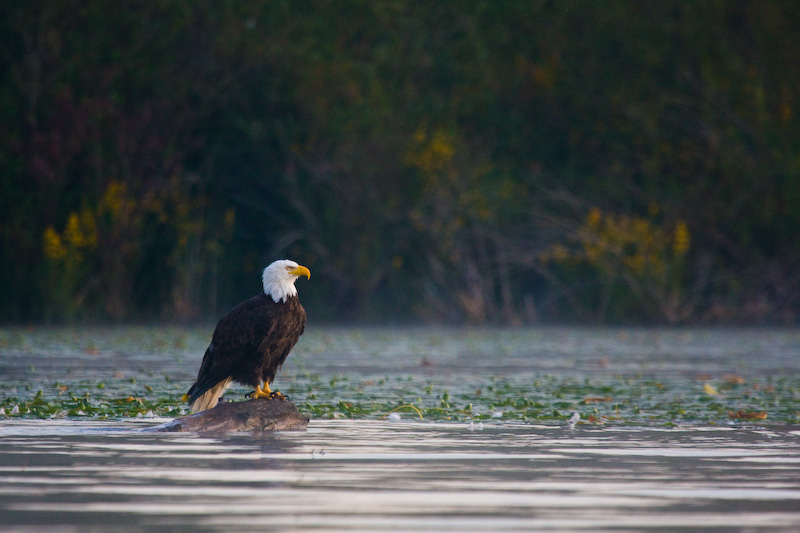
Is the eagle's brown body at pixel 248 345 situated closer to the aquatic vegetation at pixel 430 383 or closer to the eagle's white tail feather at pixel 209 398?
the eagle's white tail feather at pixel 209 398

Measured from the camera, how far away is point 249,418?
9641mm

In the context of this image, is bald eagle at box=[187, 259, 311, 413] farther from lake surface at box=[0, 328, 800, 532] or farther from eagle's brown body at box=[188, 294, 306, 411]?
lake surface at box=[0, 328, 800, 532]

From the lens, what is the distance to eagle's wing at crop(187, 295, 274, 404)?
33.2 ft

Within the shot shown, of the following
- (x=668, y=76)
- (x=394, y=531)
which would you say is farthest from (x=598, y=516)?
(x=668, y=76)

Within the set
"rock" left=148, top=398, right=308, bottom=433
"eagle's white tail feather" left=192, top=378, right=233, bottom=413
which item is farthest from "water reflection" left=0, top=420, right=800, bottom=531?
"eagle's white tail feather" left=192, top=378, right=233, bottom=413

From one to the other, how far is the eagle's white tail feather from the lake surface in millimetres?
352

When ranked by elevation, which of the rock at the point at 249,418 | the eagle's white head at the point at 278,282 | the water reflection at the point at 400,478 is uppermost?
the eagle's white head at the point at 278,282

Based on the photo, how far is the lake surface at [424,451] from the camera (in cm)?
576

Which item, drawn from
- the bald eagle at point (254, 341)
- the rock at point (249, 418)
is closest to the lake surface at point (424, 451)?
the rock at point (249, 418)

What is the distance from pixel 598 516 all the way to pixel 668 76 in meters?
28.2

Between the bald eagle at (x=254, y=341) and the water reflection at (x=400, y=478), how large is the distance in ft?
2.51

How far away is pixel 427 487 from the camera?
659cm

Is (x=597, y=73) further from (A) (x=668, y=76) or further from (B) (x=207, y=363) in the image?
(B) (x=207, y=363)

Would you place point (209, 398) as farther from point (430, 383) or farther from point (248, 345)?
point (430, 383)
